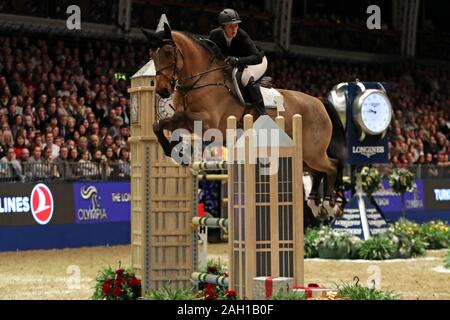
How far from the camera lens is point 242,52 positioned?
1080 centimetres

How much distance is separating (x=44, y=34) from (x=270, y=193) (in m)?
18.6

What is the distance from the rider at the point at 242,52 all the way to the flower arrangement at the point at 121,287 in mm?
2376

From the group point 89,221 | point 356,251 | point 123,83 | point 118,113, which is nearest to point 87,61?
point 123,83

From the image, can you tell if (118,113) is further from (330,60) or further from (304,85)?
(330,60)

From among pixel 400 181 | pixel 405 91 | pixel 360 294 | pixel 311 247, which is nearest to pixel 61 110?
pixel 311 247

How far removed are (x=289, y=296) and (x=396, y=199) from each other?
1774cm

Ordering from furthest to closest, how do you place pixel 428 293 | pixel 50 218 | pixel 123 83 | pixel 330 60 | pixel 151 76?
pixel 330 60, pixel 123 83, pixel 50 218, pixel 428 293, pixel 151 76

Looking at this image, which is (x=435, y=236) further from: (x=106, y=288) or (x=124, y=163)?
(x=106, y=288)

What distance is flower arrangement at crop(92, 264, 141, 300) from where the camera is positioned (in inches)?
416

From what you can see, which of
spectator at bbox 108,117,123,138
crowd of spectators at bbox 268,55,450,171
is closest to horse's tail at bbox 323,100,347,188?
spectator at bbox 108,117,123,138

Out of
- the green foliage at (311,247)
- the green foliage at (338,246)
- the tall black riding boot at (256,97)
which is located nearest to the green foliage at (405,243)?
the green foliage at (338,246)

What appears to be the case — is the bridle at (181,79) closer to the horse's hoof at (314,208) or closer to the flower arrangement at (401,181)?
the horse's hoof at (314,208)

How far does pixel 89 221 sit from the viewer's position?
20.6 m

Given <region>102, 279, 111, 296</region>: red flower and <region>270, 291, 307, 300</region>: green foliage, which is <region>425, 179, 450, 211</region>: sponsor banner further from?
<region>270, 291, 307, 300</region>: green foliage
